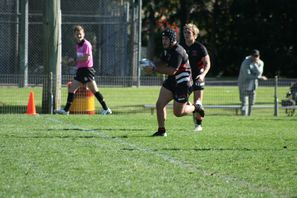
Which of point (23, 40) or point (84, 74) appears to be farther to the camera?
point (23, 40)

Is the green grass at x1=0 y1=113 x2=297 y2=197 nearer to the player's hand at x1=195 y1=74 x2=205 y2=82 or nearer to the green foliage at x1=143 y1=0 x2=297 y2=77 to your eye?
the player's hand at x1=195 y1=74 x2=205 y2=82

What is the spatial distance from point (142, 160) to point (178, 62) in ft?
9.89

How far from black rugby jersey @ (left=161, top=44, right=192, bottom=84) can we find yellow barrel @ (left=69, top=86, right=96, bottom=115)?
662 cm

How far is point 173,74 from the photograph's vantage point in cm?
1198

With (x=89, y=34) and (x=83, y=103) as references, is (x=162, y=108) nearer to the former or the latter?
(x=83, y=103)

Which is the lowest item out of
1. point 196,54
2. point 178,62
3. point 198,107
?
point 198,107

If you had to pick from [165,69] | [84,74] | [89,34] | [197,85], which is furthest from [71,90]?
[89,34]

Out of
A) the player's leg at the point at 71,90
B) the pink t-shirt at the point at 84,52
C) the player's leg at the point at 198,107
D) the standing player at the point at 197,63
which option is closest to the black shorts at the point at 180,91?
the player's leg at the point at 198,107

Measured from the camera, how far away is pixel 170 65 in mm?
11844

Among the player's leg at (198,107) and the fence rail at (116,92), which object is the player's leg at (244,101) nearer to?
the fence rail at (116,92)

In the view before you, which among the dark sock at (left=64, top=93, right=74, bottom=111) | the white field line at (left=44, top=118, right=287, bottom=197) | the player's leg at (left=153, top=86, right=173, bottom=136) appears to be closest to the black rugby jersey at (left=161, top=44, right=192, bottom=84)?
the player's leg at (left=153, top=86, right=173, bottom=136)

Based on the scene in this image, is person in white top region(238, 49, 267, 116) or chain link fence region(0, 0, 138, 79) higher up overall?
chain link fence region(0, 0, 138, 79)

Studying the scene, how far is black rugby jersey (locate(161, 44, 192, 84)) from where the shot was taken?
1184 cm

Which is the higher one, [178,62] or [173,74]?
[178,62]
